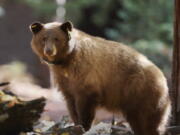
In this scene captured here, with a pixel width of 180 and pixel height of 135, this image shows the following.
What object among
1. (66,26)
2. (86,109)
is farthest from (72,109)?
(66,26)

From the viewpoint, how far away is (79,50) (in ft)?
20.2

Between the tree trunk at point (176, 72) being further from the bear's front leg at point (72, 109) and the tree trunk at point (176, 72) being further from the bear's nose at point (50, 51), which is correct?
the bear's nose at point (50, 51)

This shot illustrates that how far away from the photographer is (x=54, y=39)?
598 cm

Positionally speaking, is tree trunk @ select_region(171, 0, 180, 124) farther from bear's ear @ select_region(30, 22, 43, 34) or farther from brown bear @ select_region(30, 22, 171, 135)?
bear's ear @ select_region(30, 22, 43, 34)

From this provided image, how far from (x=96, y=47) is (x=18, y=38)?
14985mm

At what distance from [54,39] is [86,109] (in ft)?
3.39

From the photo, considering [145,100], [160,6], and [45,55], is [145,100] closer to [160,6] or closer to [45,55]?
[45,55]

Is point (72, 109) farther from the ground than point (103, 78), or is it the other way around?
point (103, 78)

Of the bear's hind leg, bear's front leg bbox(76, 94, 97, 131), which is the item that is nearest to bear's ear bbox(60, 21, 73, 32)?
bear's front leg bbox(76, 94, 97, 131)

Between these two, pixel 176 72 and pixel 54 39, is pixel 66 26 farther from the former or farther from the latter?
pixel 176 72

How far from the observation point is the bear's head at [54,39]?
5.98 meters

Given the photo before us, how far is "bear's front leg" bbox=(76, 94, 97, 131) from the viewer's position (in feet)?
20.2

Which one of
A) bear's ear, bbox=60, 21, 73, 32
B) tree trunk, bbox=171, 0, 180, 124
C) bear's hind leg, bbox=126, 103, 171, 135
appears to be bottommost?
bear's hind leg, bbox=126, 103, 171, 135

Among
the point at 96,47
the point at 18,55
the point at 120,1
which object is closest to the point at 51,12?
the point at 120,1
